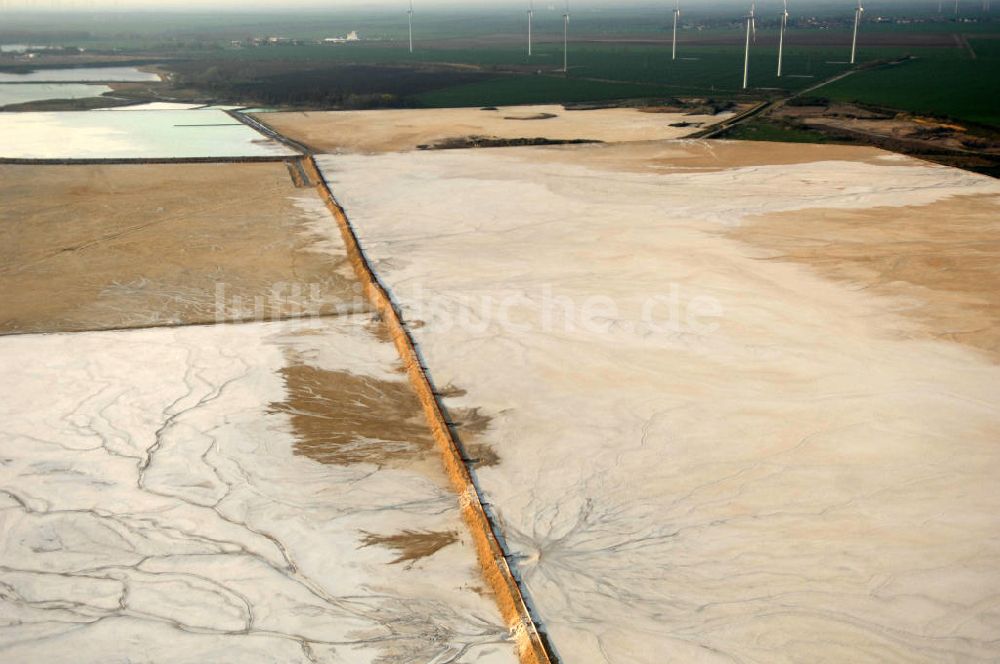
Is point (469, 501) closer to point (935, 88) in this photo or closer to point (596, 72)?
point (935, 88)

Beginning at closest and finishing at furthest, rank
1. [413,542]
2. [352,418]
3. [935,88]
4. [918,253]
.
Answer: [413,542], [352,418], [918,253], [935,88]

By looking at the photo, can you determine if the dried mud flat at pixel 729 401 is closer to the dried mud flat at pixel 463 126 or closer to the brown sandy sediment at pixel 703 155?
the brown sandy sediment at pixel 703 155

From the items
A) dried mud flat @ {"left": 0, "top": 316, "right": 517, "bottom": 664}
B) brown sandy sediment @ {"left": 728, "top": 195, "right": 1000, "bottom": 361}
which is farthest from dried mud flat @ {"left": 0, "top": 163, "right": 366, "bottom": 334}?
brown sandy sediment @ {"left": 728, "top": 195, "right": 1000, "bottom": 361}

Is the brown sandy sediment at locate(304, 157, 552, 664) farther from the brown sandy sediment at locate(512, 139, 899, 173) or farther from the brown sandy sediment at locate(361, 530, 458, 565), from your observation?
the brown sandy sediment at locate(512, 139, 899, 173)

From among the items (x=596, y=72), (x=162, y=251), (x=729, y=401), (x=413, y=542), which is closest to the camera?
(x=413, y=542)

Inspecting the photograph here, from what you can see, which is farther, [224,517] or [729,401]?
[729,401]

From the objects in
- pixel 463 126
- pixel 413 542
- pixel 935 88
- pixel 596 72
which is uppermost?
pixel 596 72

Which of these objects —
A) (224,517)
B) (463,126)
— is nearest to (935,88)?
(463,126)
